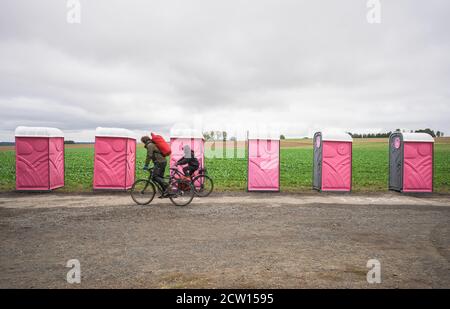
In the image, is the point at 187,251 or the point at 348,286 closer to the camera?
the point at 348,286

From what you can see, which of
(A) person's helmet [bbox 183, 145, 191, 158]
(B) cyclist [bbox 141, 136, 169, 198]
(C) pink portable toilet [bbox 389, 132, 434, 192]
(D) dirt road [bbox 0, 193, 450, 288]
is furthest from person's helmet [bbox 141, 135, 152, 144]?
(C) pink portable toilet [bbox 389, 132, 434, 192]

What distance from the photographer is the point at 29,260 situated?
4.60 m

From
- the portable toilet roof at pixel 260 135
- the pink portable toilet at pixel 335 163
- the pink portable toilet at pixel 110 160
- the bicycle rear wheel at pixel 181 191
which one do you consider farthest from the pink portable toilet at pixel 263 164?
the pink portable toilet at pixel 110 160

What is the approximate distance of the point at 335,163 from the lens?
491 inches

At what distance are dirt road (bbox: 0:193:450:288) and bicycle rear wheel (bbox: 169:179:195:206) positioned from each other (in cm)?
24

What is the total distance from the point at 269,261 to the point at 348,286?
1123 mm

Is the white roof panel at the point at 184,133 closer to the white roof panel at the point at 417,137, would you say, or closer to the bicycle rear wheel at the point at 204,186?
the bicycle rear wheel at the point at 204,186

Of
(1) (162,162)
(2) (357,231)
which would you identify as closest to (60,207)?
(1) (162,162)

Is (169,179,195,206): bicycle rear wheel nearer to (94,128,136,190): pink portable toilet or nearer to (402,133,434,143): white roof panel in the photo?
(94,128,136,190): pink portable toilet

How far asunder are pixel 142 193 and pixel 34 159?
5231 millimetres

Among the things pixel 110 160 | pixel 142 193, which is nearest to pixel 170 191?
pixel 142 193

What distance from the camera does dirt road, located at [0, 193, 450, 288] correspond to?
3951mm

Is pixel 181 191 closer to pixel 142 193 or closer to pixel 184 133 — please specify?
pixel 142 193
